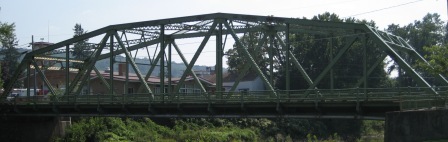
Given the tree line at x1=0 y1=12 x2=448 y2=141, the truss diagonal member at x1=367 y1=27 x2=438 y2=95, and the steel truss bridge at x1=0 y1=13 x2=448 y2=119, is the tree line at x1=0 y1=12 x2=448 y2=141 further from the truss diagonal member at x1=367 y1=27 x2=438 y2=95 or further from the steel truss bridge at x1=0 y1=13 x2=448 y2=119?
the truss diagonal member at x1=367 y1=27 x2=438 y2=95

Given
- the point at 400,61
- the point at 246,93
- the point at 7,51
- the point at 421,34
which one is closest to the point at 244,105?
the point at 246,93

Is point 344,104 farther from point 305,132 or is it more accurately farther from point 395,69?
point 395,69

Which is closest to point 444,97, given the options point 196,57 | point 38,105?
point 196,57

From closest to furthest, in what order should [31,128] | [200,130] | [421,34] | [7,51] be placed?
[31,128], [200,130], [421,34], [7,51]

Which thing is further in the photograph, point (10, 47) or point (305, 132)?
point (10, 47)

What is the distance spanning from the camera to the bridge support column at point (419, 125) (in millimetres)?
27312

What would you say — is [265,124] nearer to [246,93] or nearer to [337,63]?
[337,63]

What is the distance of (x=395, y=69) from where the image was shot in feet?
333

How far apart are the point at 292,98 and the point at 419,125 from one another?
882 cm

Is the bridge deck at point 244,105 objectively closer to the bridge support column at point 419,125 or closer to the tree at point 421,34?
the bridge support column at point 419,125

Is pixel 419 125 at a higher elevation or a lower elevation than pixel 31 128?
higher

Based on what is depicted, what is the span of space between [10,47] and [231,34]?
7797 cm

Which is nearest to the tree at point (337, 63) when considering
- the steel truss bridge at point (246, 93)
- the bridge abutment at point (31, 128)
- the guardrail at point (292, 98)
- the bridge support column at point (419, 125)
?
the steel truss bridge at point (246, 93)

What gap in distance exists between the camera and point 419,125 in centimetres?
2761
